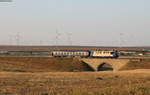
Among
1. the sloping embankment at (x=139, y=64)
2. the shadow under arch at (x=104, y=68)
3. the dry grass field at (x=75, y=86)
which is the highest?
the dry grass field at (x=75, y=86)

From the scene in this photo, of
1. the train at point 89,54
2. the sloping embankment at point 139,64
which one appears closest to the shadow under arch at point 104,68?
the train at point 89,54

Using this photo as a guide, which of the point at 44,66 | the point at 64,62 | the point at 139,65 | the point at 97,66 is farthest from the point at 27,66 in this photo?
the point at 139,65

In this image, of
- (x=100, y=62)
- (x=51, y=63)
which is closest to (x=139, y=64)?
(x=100, y=62)

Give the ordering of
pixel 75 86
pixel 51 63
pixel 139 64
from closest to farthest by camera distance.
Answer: pixel 75 86
pixel 139 64
pixel 51 63

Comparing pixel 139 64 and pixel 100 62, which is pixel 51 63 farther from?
pixel 139 64

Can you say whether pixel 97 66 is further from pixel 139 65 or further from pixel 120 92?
pixel 120 92

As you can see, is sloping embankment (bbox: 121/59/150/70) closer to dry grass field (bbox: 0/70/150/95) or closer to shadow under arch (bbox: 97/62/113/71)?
shadow under arch (bbox: 97/62/113/71)

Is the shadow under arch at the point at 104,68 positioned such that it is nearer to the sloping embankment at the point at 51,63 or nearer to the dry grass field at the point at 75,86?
the sloping embankment at the point at 51,63

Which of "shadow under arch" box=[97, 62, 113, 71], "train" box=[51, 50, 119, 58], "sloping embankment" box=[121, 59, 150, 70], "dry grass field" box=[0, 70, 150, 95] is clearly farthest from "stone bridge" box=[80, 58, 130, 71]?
"dry grass field" box=[0, 70, 150, 95]

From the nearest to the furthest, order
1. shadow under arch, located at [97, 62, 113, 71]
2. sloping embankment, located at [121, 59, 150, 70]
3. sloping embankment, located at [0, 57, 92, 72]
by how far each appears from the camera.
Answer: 1. sloping embankment, located at [121, 59, 150, 70]
2. sloping embankment, located at [0, 57, 92, 72]
3. shadow under arch, located at [97, 62, 113, 71]

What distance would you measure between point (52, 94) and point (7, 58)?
278 ft

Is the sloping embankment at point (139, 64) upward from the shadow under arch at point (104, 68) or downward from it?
upward

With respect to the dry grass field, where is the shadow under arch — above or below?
below

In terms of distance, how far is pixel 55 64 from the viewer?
105625 mm
